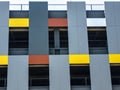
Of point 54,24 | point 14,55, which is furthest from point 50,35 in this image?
point 14,55

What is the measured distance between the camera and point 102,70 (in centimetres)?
3341

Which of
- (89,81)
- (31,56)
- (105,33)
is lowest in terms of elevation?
(89,81)

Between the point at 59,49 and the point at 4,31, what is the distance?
5498 mm

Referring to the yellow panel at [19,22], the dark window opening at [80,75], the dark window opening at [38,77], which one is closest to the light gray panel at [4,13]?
the yellow panel at [19,22]

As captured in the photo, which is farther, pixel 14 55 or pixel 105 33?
pixel 105 33

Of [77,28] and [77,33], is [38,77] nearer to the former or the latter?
[77,33]

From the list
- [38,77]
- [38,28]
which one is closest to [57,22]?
[38,28]

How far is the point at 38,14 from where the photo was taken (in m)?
35.0

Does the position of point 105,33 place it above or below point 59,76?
above

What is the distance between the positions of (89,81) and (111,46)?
13.7 ft

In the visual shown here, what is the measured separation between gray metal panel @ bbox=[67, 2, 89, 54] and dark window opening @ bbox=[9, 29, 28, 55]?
15.1ft

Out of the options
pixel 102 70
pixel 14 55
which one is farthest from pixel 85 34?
pixel 14 55

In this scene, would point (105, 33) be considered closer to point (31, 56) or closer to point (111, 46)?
point (111, 46)

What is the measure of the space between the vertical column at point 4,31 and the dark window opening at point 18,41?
112 centimetres
